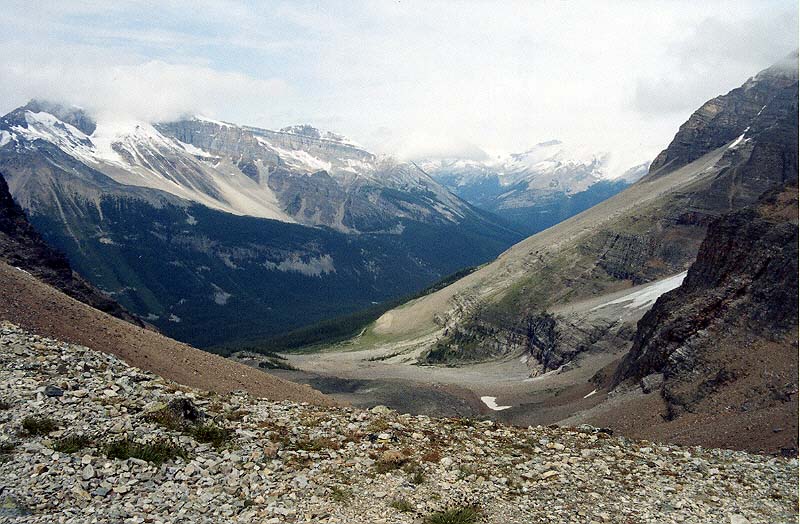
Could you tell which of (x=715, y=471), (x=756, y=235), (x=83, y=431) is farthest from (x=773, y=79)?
(x=83, y=431)

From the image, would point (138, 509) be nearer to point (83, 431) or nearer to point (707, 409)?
point (83, 431)

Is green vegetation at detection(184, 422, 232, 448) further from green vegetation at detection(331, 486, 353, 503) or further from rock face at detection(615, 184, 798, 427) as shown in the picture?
rock face at detection(615, 184, 798, 427)

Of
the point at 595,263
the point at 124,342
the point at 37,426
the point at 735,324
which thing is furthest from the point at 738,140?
the point at 37,426

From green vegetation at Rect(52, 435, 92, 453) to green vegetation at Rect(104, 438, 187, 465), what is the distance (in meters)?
0.66

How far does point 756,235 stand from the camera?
58.4 metres

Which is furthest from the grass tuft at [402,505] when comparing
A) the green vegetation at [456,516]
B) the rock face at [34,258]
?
the rock face at [34,258]

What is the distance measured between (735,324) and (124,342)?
48.1 m

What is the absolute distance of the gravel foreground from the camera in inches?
598

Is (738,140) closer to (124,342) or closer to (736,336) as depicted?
(736,336)

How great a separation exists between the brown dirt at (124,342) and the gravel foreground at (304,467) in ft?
16.5

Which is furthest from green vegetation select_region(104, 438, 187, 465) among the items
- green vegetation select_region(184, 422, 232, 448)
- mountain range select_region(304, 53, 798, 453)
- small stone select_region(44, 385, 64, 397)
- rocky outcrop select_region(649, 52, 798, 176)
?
rocky outcrop select_region(649, 52, 798, 176)

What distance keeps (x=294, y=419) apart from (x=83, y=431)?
295 inches

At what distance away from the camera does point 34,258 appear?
70.1 metres

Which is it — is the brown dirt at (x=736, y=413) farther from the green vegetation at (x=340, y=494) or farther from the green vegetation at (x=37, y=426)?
the green vegetation at (x=37, y=426)
